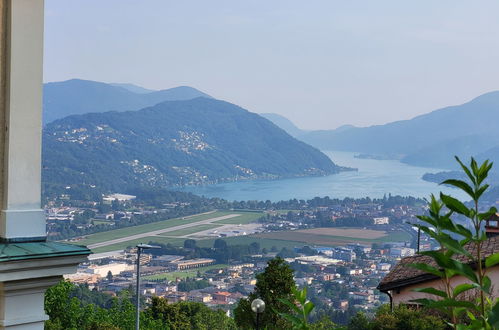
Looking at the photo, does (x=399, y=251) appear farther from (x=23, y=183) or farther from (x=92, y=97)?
(x=92, y=97)

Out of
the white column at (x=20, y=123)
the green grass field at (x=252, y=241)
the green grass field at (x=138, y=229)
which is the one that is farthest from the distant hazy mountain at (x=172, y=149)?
the white column at (x=20, y=123)

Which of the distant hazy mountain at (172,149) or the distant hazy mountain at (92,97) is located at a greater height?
the distant hazy mountain at (92,97)

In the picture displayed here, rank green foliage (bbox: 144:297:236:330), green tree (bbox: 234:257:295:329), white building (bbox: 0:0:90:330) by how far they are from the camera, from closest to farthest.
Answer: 1. white building (bbox: 0:0:90:330)
2. green tree (bbox: 234:257:295:329)
3. green foliage (bbox: 144:297:236:330)

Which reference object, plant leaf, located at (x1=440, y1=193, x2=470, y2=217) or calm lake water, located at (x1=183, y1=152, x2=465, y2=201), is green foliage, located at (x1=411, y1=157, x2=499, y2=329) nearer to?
plant leaf, located at (x1=440, y1=193, x2=470, y2=217)

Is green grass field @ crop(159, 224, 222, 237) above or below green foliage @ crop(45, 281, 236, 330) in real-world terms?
→ below

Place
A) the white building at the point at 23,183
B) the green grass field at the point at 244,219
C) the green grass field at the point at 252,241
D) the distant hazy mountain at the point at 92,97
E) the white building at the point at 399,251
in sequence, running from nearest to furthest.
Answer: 1. the white building at the point at 23,183
2. the white building at the point at 399,251
3. the green grass field at the point at 252,241
4. the green grass field at the point at 244,219
5. the distant hazy mountain at the point at 92,97

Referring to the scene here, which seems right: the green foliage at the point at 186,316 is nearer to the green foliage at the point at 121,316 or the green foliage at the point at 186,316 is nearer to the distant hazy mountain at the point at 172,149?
the green foliage at the point at 121,316

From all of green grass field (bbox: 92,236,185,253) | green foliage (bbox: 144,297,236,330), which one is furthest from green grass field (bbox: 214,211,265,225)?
green foliage (bbox: 144,297,236,330)

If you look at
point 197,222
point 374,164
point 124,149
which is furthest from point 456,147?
point 197,222
